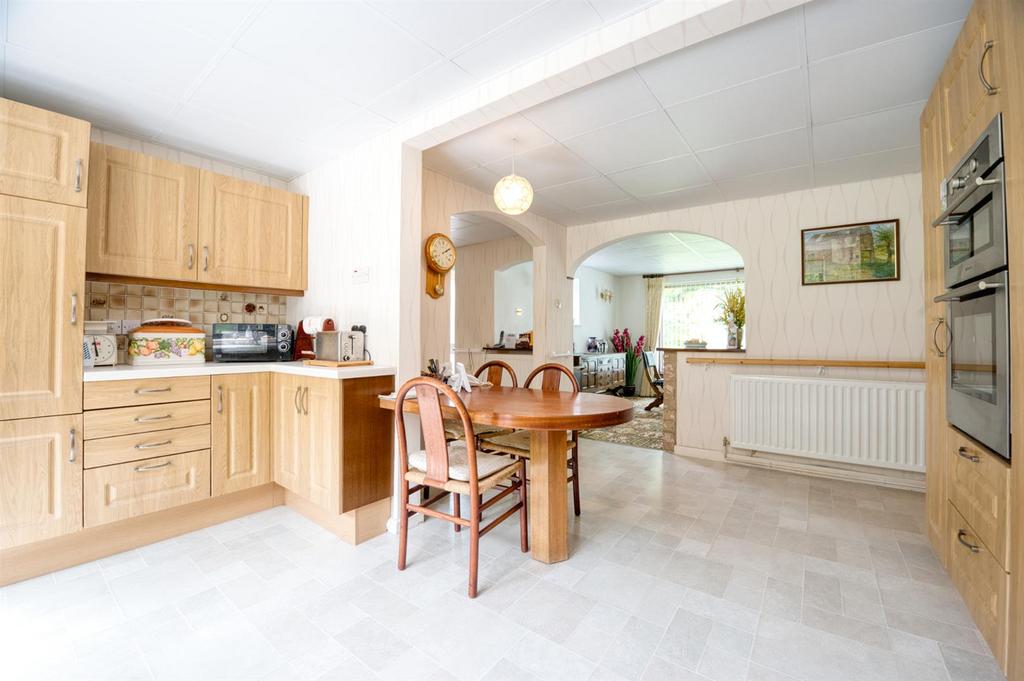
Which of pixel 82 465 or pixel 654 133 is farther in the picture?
pixel 654 133

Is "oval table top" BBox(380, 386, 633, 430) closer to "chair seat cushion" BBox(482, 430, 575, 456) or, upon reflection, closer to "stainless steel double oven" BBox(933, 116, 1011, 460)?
"chair seat cushion" BBox(482, 430, 575, 456)

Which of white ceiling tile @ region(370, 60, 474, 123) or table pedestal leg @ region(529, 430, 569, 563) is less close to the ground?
white ceiling tile @ region(370, 60, 474, 123)

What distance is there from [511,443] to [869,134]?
2.86m

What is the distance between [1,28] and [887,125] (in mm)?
4302

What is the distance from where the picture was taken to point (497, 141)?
2.75 m

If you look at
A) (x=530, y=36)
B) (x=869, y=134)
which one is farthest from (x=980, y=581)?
(x=530, y=36)

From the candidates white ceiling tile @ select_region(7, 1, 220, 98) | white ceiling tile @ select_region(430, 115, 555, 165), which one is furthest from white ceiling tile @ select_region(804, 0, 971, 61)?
white ceiling tile @ select_region(7, 1, 220, 98)

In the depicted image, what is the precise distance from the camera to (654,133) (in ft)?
8.56

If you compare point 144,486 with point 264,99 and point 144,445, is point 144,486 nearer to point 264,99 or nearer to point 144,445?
point 144,445

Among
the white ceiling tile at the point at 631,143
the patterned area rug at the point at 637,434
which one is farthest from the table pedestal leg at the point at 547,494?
the patterned area rug at the point at 637,434

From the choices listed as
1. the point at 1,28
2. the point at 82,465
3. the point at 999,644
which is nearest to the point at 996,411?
the point at 999,644

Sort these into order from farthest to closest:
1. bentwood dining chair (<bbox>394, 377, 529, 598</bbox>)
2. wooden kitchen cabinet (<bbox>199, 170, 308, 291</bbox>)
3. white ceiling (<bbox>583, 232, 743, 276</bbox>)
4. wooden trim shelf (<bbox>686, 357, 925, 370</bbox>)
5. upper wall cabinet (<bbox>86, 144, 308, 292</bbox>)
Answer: white ceiling (<bbox>583, 232, 743, 276</bbox>), wooden trim shelf (<bbox>686, 357, 925, 370</bbox>), wooden kitchen cabinet (<bbox>199, 170, 308, 291</bbox>), upper wall cabinet (<bbox>86, 144, 308, 292</bbox>), bentwood dining chair (<bbox>394, 377, 529, 598</bbox>)

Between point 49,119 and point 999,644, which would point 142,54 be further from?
point 999,644

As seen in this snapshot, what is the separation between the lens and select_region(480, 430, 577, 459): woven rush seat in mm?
2340
